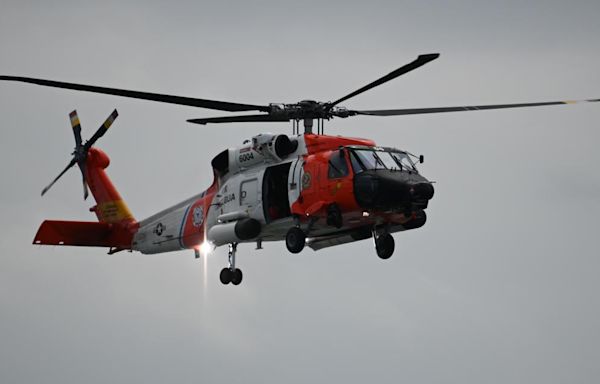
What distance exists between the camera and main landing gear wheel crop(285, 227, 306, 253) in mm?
28234

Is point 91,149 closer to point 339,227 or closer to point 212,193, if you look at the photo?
point 212,193

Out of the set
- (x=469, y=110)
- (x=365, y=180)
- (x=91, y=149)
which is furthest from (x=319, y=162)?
(x=91, y=149)

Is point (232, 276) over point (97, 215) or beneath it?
beneath

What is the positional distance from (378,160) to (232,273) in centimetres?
617

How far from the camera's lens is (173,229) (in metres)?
33.4

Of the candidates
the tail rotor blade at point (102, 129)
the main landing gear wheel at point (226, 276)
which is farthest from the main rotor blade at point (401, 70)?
the tail rotor blade at point (102, 129)

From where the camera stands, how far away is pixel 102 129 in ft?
117

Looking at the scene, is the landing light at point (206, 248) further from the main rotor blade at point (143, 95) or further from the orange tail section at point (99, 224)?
the main rotor blade at point (143, 95)

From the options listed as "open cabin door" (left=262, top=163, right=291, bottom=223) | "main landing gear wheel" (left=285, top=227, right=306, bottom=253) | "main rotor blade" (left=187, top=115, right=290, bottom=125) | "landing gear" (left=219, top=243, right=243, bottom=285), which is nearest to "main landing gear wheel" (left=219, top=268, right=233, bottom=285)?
"landing gear" (left=219, top=243, right=243, bottom=285)

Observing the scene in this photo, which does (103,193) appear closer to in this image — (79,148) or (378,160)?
(79,148)

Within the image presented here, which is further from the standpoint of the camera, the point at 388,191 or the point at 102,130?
the point at 102,130

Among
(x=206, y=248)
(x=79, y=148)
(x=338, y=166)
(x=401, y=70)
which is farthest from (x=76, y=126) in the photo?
(x=401, y=70)

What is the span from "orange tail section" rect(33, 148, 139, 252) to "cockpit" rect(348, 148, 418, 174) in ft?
33.0

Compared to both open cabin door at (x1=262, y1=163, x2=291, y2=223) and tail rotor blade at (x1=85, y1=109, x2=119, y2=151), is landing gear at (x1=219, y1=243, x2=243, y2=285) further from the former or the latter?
tail rotor blade at (x1=85, y1=109, x2=119, y2=151)
